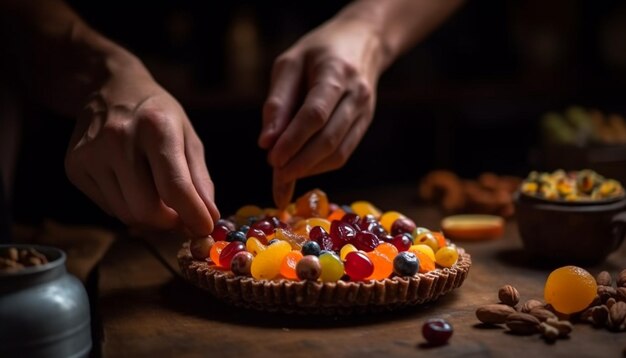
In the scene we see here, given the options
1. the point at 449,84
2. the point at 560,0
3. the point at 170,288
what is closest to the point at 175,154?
the point at 170,288

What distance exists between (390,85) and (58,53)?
1433 mm

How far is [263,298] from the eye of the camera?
1083 mm

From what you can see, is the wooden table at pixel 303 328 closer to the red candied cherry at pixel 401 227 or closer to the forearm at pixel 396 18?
the red candied cherry at pixel 401 227

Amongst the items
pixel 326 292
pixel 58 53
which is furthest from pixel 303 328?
pixel 58 53

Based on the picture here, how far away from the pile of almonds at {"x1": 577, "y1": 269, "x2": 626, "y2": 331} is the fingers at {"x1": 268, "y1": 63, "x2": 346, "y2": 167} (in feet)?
1.80

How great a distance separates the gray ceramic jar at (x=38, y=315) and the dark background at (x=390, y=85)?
143 cm

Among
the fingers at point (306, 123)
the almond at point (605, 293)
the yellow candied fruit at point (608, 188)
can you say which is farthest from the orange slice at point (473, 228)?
the almond at point (605, 293)

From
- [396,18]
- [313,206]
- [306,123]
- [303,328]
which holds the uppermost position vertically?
[396,18]

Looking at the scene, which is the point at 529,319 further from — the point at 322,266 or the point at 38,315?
the point at 38,315

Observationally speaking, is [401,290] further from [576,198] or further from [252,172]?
[252,172]

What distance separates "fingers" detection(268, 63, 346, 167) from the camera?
140 centimetres

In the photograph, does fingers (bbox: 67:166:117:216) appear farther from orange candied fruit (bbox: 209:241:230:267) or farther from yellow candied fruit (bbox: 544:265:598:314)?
yellow candied fruit (bbox: 544:265:598:314)

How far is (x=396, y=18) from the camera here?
1852 millimetres

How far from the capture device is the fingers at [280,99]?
1.46 m
